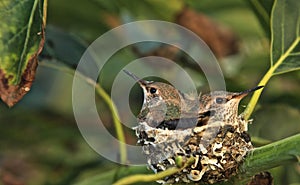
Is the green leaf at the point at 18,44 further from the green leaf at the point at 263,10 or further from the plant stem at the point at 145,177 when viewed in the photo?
the green leaf at the point at 263,10

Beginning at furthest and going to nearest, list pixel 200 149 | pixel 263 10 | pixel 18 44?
pixel 263 10
pixel 200 149
pixel 18 44

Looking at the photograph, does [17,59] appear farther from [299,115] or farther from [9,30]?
[299,115]

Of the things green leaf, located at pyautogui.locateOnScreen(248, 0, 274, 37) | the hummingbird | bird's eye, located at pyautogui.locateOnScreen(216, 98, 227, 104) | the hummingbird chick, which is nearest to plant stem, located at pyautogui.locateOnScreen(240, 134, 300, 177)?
the hummingbird chick

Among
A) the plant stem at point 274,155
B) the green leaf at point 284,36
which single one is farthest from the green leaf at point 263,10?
the plant stem at point 274,155

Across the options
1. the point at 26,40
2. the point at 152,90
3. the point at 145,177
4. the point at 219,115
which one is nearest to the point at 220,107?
the point at 219,115

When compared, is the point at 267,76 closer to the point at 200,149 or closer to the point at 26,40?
the point at 200,149

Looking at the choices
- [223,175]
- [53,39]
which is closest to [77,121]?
[53,39]

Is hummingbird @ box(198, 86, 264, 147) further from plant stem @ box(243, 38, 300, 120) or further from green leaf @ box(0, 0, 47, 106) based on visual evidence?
green leaf @ box(0, 0, 47, 106)
